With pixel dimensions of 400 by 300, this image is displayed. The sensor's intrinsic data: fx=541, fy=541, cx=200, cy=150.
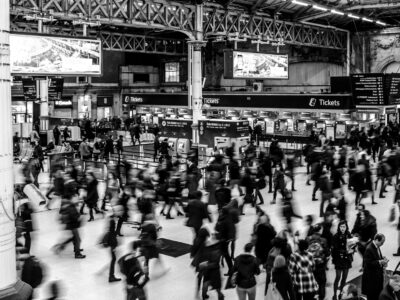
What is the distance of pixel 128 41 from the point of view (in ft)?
126

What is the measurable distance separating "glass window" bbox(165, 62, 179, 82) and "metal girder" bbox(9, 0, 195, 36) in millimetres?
21726

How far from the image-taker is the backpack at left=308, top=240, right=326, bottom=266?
303 inches

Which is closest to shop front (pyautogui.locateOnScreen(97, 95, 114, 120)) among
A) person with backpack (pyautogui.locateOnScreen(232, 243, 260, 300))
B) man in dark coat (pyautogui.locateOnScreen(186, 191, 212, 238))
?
man in dark coat (pyautogui.locateOnScreen(186, 191, 212, 238))

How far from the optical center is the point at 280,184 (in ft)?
47.3

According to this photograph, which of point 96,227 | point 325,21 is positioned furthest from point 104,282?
point 325,21

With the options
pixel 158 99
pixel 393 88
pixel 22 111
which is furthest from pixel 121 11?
pixel 22 111

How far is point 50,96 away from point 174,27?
9.12 m

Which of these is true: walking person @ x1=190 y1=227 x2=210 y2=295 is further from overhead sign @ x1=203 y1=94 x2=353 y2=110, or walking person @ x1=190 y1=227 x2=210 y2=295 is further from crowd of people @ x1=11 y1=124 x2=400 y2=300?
overhead sign @ x1=203 y1=94 x2=353 y2=110

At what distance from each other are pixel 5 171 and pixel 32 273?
1910mm

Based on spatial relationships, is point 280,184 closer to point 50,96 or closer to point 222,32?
point 222,32

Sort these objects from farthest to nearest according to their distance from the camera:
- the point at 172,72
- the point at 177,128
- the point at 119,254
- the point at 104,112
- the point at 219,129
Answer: the point at 172,72 < the point at 104,112 < the point at 177,128 < the point at 219,129 < the point at 119,254

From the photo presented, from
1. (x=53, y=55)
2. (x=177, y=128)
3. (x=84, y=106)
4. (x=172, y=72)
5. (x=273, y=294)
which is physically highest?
(x=172, y=72)

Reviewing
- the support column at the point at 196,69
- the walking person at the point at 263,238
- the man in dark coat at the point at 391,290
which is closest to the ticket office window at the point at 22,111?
the support column at the point at 196,69

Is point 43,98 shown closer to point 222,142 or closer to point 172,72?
point 222,142
